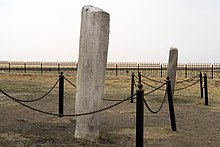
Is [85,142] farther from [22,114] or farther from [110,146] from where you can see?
[22,114]

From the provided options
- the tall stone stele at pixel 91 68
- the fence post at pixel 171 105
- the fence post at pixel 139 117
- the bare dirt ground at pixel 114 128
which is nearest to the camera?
the fence post at pixel 139 117

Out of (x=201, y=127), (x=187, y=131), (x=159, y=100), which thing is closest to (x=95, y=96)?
(x=187, y=131)

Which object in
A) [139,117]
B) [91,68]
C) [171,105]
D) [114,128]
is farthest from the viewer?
A: [114,128]

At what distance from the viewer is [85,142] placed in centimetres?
761

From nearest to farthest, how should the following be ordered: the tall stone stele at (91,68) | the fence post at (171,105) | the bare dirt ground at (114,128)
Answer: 1. the bare dirt ground at (114,128)
2. the tall stone stele at (91,68)
3. the fence post at (171,105)

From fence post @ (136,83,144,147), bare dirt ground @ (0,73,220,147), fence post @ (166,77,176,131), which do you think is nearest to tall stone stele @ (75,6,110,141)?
bare dirt ground @ (0,73,220,147)

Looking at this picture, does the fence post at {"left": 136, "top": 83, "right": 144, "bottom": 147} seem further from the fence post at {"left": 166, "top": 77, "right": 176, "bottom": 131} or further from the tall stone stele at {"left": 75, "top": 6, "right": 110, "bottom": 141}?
the fence post at {"left": 166, "top": 77, "right": 176, "bottom": 131}

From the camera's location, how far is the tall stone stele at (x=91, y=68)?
7730 mm

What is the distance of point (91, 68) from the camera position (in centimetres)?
772

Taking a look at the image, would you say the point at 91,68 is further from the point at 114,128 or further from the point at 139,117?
the point at 114,128

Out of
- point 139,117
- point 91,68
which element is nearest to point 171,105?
point 91,68

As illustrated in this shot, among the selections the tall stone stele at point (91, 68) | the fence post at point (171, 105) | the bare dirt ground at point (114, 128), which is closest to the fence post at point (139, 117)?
the bare dirt ground at point (114, 128)

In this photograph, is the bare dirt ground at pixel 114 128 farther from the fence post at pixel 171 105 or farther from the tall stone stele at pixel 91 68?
the tall stone stele at pixel 91 68

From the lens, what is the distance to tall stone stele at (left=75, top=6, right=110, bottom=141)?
7.73 m
